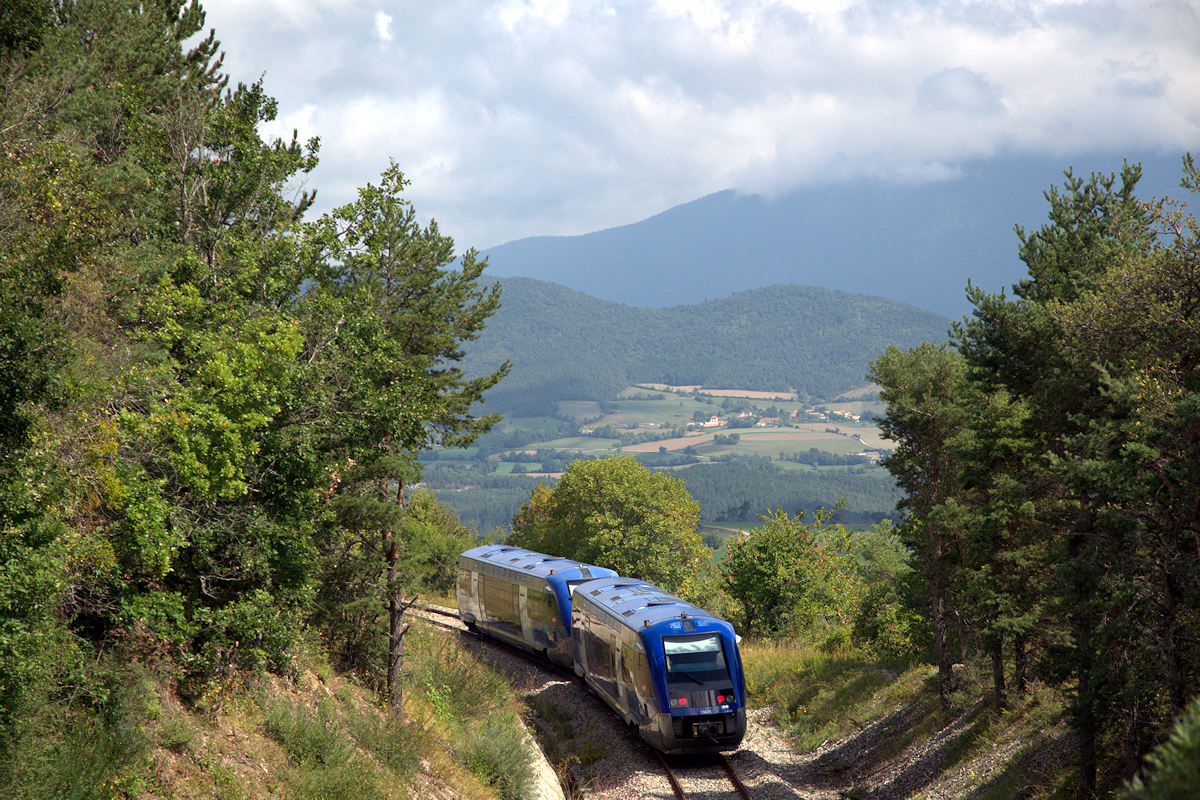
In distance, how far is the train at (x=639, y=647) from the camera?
20.1 metres

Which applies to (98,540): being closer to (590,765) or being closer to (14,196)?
(14,196)

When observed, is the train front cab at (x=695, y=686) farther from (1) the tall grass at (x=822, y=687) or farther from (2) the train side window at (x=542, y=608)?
(2) the train side window at (x=542, y=608)

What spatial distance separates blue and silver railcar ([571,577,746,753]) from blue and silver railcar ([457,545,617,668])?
557 centimetres

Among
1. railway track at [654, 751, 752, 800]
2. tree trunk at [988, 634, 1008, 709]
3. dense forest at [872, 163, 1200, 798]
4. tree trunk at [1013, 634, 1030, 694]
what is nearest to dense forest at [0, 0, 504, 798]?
railway track at [654, 751, 752, 800]

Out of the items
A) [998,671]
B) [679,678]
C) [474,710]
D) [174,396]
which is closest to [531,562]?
[474,710]

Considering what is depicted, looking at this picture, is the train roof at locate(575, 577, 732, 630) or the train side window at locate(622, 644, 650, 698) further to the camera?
the train roof at locate(575, 577, 732, 630)

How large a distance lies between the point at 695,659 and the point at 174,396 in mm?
13267

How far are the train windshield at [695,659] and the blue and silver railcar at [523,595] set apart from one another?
7.58 m

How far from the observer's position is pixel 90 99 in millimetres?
19625

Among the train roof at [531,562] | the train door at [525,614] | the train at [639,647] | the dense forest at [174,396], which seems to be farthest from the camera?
the train door at [525,614]

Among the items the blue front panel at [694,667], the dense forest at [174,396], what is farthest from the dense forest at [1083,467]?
the dense forest at [174,396]

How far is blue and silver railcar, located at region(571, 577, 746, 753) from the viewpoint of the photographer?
789 inches

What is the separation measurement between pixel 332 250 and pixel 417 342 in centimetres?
399

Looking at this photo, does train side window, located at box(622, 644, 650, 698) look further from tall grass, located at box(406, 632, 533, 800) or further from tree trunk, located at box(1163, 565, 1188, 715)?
tree trunk, located at box(1163, 565, 1188, 715)
